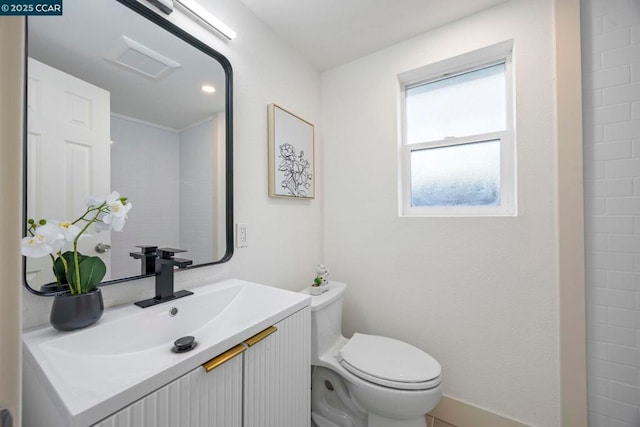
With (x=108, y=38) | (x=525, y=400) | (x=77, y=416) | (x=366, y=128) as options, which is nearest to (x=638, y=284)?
(x=525, y=400)

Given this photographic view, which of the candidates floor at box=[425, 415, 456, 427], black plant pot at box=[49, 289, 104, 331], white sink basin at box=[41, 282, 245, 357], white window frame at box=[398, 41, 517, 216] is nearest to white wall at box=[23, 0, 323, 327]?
white sink basin at box=[41, 282, 245, 357]

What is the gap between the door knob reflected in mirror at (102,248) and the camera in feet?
2.78

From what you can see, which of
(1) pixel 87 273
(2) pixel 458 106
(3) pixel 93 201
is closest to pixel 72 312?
(1) pixel 87 273

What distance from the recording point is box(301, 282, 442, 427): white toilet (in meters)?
1.11

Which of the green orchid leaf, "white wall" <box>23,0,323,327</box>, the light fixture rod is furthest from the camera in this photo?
"white wall" <box>23,0,323,327</box>

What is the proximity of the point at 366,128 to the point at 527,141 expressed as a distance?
0.88 meters

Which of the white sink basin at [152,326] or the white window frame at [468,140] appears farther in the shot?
the white window frame at [468,140]

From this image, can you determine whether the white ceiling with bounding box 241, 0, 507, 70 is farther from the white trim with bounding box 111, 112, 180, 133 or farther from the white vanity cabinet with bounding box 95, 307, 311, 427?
the white vanity cabinet with bounding box 95, 307, 311, 427

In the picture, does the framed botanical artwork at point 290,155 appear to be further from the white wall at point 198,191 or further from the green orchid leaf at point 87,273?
the green orchid leaf at point 87,273

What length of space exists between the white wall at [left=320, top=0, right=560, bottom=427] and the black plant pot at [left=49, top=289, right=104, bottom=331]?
138 centimetres

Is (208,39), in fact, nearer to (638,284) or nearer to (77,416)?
(77,416)

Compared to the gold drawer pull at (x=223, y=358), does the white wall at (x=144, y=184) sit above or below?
above

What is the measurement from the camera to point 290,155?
1571 millimetres

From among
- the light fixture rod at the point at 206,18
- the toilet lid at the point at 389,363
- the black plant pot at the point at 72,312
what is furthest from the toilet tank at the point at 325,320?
the light fixture rod at the point at 206,18
